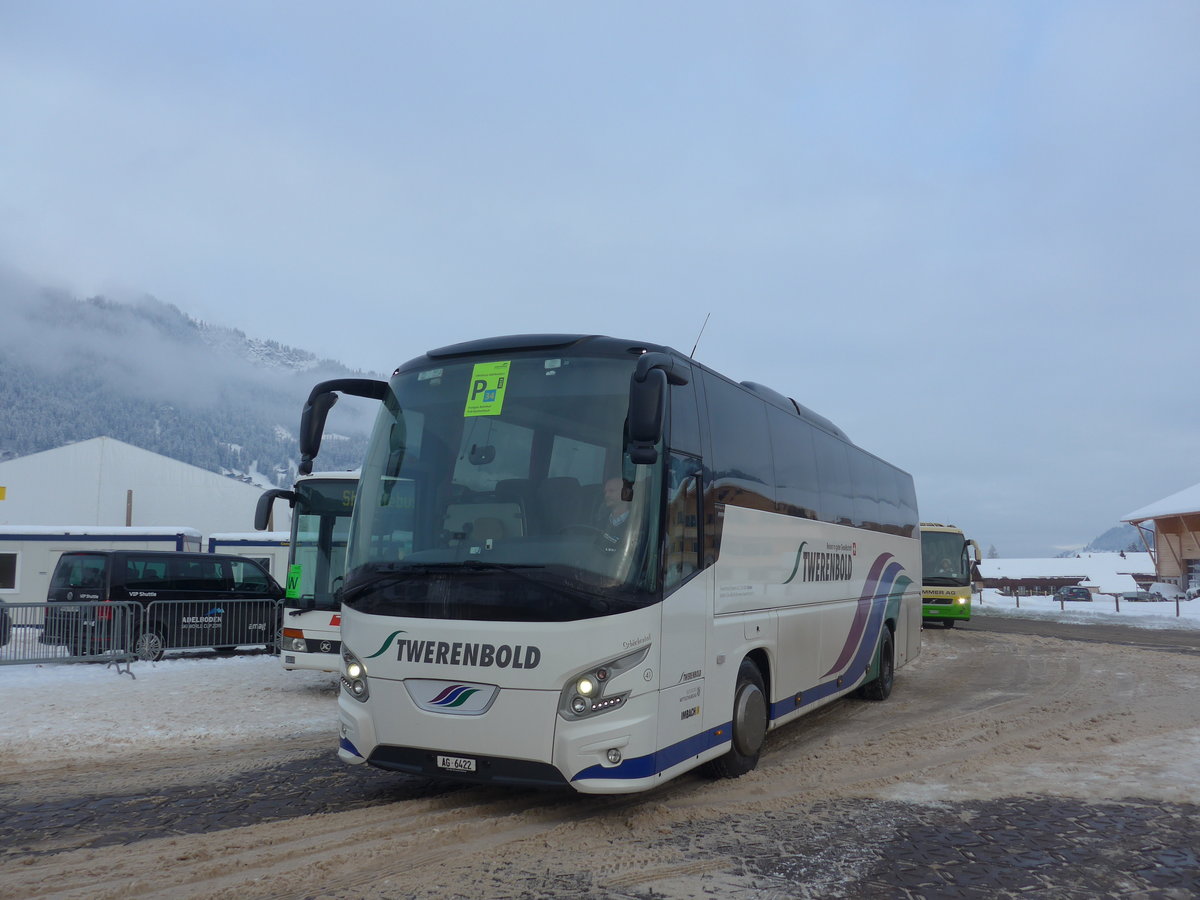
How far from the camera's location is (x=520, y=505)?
19.9 ft

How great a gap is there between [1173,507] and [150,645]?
5405cm

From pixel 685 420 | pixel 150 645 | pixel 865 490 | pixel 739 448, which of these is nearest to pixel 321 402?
pixel 685 420

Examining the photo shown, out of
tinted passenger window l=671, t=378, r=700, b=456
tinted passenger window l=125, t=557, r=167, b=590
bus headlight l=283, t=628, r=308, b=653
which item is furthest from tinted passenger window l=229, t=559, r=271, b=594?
tinted passenger window l=671, t=378, r=700, b=456

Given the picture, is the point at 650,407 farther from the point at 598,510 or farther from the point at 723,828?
the point at 723,828

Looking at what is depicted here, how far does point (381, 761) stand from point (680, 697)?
2.10 meters

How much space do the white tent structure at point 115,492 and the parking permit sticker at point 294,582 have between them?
29161 millimetres

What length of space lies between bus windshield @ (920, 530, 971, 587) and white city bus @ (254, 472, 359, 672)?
19.0 m

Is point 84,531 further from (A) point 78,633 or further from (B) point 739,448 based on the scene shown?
(B) point 739,448

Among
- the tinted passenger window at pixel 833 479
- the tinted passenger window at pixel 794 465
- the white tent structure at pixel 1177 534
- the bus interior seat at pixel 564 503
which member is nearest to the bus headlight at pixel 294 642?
the tinted passenger window at pixel 794 465

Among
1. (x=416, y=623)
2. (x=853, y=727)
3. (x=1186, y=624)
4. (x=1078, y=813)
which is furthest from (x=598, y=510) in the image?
(x=1186, y=624)

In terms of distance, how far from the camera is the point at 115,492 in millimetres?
42156

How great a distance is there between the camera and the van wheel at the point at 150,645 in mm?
Result: 15703

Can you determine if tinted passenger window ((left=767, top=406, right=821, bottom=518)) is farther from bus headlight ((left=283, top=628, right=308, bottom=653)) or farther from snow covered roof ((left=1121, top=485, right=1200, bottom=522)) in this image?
snow covered roof ((left=1121, top=485, right=1200, bottom=522))

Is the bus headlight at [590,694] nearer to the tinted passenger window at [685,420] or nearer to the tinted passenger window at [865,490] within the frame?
the tinted passenger window at [685,420]
